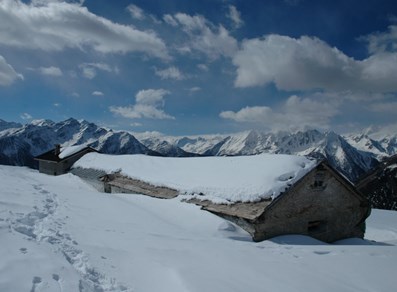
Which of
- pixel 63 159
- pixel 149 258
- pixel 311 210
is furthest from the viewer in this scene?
pixel 63 159

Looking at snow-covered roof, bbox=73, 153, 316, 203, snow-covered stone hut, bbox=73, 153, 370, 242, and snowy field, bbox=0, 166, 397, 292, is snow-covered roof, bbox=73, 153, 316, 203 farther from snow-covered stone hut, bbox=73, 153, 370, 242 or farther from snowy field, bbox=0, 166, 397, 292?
snowy field, bbox=0, 166, 397, 292

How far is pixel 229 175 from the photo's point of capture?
20.2 meters

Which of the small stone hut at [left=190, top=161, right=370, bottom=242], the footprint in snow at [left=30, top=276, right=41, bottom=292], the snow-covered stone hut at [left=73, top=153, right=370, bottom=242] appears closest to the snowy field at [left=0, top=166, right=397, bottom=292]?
the footprint in snow at [left=30, top=276, right=41, bottom=292]

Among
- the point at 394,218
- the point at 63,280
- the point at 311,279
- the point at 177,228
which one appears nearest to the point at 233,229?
the point at 177,228

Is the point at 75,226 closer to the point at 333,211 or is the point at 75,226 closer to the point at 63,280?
the point at 63,280

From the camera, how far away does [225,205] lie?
17.5 meters

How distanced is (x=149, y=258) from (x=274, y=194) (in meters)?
8.98

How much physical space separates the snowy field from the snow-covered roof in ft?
7.94

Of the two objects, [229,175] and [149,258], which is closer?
[149,258]

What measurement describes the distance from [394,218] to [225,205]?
25.3 m

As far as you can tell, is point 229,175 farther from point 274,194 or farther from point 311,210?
point 311,210

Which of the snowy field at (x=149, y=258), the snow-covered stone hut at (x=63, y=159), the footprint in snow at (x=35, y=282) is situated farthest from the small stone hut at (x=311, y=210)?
the snow-covered stone hut at (x=63, y=159)

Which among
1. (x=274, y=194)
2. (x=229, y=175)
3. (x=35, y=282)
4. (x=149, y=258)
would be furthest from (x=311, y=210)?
(x=35, y=282)

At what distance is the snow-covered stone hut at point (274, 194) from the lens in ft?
54.6
